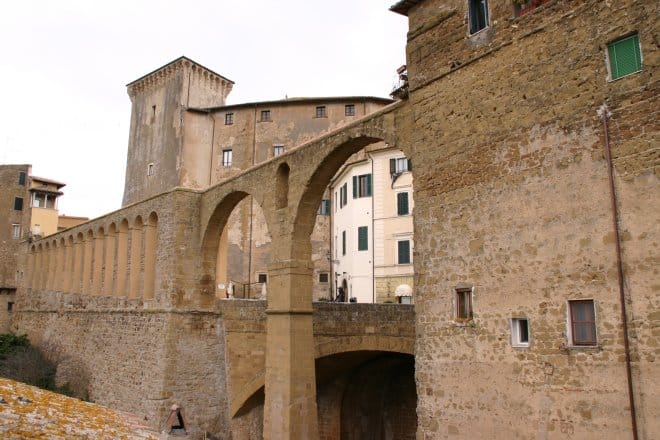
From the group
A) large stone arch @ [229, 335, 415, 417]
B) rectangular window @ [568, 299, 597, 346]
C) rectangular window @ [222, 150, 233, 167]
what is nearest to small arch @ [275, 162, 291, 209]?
large stone arch @ [229, 335, 415, 417]

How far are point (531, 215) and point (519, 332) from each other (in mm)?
1916

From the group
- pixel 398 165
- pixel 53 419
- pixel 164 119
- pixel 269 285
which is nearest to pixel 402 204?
pixel 398 165

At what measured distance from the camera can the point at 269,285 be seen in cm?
1636

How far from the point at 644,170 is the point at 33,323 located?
34.3 meters

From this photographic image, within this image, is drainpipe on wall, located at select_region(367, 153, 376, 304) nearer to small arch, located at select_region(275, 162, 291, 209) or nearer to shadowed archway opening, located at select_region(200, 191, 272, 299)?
shadowed archway opening, located at select_region(200, 191, 272, 299)

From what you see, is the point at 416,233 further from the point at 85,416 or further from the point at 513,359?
the point at 85,416

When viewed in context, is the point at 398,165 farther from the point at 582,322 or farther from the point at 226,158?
the point at 582,322

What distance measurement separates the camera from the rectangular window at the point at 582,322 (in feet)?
29.2

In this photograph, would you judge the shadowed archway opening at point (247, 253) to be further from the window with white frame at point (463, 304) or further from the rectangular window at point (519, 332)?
the rectangular window at point (519, 332)

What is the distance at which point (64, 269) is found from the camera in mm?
31875

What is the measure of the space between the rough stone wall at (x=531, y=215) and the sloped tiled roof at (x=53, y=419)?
6055 millimetres

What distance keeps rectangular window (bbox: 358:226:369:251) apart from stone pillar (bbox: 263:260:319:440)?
1526 cm

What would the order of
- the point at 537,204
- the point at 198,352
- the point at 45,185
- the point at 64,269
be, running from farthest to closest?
the point at 45,185, the point at 64,269, the point at 198,352, the point at 537,204

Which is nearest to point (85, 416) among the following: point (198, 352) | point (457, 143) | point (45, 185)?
point (457, 143)
